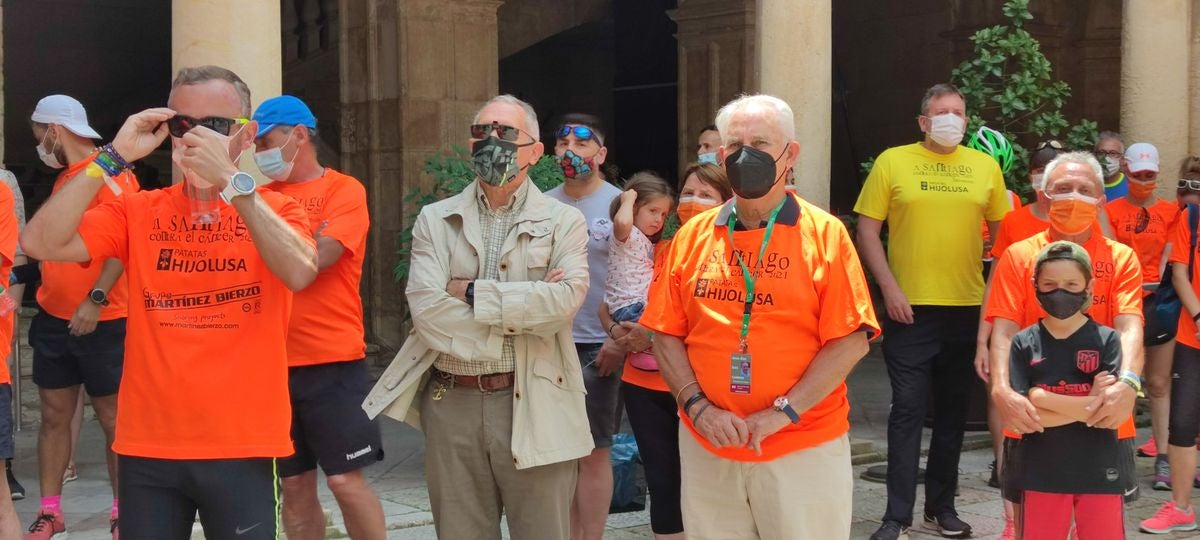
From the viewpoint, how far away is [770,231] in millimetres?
3957

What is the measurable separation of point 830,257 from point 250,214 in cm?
157

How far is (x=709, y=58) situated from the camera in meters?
12.7

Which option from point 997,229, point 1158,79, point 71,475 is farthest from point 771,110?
point 1158,79

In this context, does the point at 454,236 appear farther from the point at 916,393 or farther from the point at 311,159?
the point at 916,393

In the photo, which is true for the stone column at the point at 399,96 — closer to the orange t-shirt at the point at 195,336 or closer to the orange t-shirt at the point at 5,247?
the orange t-shirt at the point at 5,247

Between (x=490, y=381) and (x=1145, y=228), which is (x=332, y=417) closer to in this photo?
(x=490, y=381)

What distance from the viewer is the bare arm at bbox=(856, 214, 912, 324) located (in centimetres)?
599

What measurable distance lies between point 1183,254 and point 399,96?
19.8ft

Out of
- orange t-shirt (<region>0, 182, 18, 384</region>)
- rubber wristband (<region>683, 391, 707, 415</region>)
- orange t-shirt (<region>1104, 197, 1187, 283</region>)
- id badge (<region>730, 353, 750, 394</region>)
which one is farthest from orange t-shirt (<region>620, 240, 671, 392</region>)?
orange t-shirt (<region>1104, 197, 1187, 283</region>)

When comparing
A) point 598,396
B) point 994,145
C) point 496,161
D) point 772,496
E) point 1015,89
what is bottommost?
point 772,496

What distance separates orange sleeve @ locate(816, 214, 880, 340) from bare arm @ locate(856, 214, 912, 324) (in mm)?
2009

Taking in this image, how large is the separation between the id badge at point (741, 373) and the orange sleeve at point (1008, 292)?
5.12 ft

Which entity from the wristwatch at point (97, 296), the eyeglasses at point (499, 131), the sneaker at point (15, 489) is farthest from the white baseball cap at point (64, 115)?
the eyeglasses at point (499, 131)

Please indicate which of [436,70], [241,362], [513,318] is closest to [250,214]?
[241,362]
